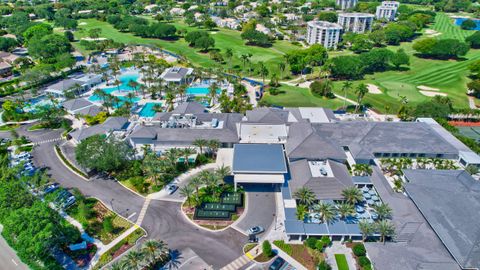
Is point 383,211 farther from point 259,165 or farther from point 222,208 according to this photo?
point 222,208

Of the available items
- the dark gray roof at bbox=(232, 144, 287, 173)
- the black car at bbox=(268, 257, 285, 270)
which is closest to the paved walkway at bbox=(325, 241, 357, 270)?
the black car at bbox=(268, 257, 285, 270)

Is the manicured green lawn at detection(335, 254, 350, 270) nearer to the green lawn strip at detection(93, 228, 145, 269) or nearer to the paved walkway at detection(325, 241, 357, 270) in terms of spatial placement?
the paved walkway at detection(325, 241, 357, 270)

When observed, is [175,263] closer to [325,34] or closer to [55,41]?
[55,41]

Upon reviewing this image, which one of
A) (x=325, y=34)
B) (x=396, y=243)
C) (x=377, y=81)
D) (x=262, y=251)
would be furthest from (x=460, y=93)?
(x=262, y=251)

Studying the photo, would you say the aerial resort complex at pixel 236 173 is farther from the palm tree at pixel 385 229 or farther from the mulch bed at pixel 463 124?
the mulch bed at pixel 463 124

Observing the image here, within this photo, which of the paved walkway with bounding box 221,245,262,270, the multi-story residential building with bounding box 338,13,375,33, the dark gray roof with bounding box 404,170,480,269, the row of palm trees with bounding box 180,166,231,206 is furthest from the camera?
the multi-story residential building with bounding box 338,13,375,33

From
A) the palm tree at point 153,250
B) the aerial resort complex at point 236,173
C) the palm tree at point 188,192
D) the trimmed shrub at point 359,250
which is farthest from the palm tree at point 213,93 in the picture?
the trimmed shrub at point 359,250
